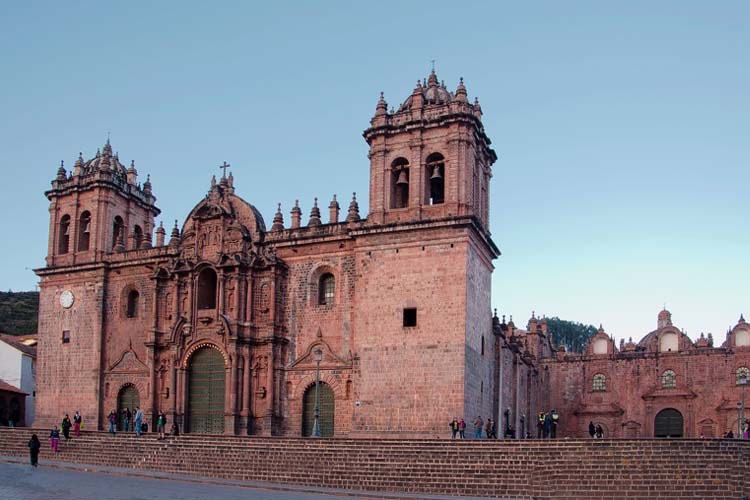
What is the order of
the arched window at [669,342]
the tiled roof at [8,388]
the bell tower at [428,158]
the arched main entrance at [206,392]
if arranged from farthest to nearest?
the arched window at [669,342] < the tiled roof at [8,388] < the arched main entrance at [206,392] < the bell tower at [428,158]

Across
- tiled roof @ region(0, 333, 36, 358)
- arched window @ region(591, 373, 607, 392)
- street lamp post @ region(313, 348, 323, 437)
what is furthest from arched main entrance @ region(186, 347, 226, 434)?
arched window @ region(591, 373, 607, 392)

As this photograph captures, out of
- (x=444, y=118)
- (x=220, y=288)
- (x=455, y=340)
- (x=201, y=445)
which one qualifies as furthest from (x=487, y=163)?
(x=201, y=445)

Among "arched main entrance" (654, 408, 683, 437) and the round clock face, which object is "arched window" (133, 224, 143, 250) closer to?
the round clock face

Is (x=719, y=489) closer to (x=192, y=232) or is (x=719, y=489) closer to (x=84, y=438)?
(x=84, y=438)

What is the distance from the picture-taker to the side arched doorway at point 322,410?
31938 millimetres

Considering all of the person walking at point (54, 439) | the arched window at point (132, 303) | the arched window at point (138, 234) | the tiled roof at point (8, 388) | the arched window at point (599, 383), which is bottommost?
the person walking at point (54, 439)

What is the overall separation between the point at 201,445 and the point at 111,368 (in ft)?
36.4

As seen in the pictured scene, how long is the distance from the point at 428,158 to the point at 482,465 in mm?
12506

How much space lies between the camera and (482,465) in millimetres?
23469

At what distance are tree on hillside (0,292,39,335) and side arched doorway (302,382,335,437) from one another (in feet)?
153

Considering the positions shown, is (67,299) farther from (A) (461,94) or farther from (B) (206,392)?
(A) (461,94)

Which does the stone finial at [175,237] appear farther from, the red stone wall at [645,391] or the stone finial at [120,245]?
the red stone wall at [645,391]

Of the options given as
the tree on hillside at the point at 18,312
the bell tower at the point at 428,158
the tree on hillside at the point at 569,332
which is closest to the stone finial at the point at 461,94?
the bell tower at the point at 428,158

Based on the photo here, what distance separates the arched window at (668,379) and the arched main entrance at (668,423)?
1.38 meters
